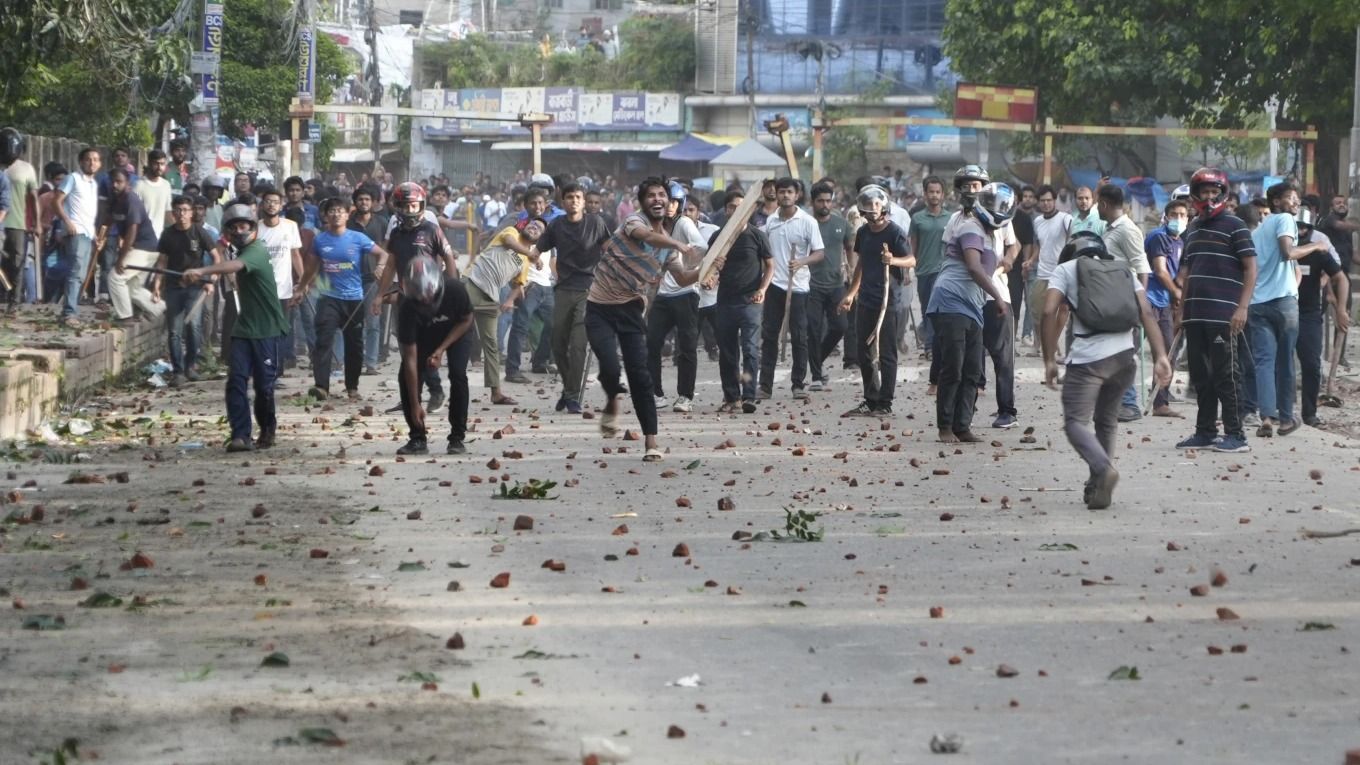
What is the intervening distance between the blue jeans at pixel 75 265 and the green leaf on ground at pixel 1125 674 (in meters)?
14.7

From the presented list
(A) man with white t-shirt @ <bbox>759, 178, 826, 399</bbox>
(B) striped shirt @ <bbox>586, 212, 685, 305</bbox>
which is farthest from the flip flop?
(A) man with white t-shirt @ <bbox>759, 178, 826, 399</bbox>

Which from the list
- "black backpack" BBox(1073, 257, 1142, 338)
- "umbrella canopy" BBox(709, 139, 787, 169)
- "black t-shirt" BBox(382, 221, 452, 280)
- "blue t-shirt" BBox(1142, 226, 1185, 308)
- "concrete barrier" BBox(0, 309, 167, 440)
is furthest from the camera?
"umbrella canopy" BBox(709, 139, 787, 169)

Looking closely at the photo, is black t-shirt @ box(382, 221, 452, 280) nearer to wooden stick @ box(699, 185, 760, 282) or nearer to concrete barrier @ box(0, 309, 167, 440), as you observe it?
wooden stick @ box(699, 185, 760, 282)

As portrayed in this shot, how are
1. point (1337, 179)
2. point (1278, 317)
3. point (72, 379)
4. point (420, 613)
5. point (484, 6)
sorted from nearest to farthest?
point (420, 613) < point (1278, 317) < point (72, 379) < point (1337, 179) < point (484, 6)

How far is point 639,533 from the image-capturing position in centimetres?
962

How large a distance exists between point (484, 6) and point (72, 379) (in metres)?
78.5

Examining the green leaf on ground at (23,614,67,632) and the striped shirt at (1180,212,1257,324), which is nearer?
the green leaf on ground at (23,614,67,632)

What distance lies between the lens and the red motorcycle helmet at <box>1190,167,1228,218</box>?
13.0 meters

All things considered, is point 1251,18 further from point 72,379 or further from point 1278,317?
point 72,379

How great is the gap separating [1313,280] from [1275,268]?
3.00ft

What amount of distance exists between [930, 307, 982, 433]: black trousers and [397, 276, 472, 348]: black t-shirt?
3273 mm

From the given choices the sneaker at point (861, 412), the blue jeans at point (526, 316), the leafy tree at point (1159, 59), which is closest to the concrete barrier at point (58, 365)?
the blue jeans at point (526, 316)

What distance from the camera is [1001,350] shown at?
14.5 metres

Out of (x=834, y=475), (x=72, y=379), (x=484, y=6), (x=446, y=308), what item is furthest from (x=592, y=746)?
(x=484, y=6)
